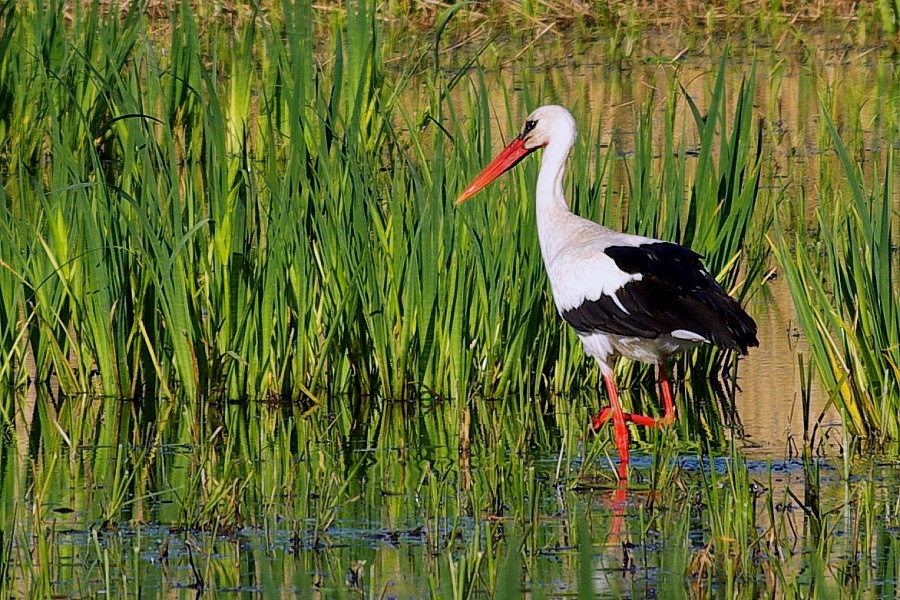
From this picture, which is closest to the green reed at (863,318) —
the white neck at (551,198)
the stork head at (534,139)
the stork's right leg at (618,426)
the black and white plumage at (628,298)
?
the black and white plumage at (628,298)

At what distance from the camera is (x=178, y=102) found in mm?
11289

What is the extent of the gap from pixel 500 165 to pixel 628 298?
4.08ft

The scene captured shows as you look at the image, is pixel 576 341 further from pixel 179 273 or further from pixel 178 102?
pixel 178 102

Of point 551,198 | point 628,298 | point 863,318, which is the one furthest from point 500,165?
point 863,318

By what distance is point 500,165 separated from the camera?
23.4 ft

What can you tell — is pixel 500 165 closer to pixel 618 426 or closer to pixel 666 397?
pixel 666 397

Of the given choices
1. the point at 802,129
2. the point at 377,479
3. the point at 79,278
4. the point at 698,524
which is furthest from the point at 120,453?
the point at 802,129

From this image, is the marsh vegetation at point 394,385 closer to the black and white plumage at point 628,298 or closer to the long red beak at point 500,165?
the long red beak at point 500,165

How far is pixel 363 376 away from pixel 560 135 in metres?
1.28

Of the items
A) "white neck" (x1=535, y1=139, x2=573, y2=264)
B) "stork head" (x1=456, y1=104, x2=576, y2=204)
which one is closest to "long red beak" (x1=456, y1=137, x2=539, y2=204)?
"stork head" (x1=456, y1=104, x2=576, y2=204)

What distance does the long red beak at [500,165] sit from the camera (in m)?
6.93

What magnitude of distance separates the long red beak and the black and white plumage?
61mm

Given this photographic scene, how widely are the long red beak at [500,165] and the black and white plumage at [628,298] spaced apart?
0.06m

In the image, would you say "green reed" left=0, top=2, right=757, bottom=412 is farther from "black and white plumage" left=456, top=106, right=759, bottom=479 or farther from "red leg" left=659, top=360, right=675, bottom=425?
"red leg" left=659, top=360, right=675, bottom=425
